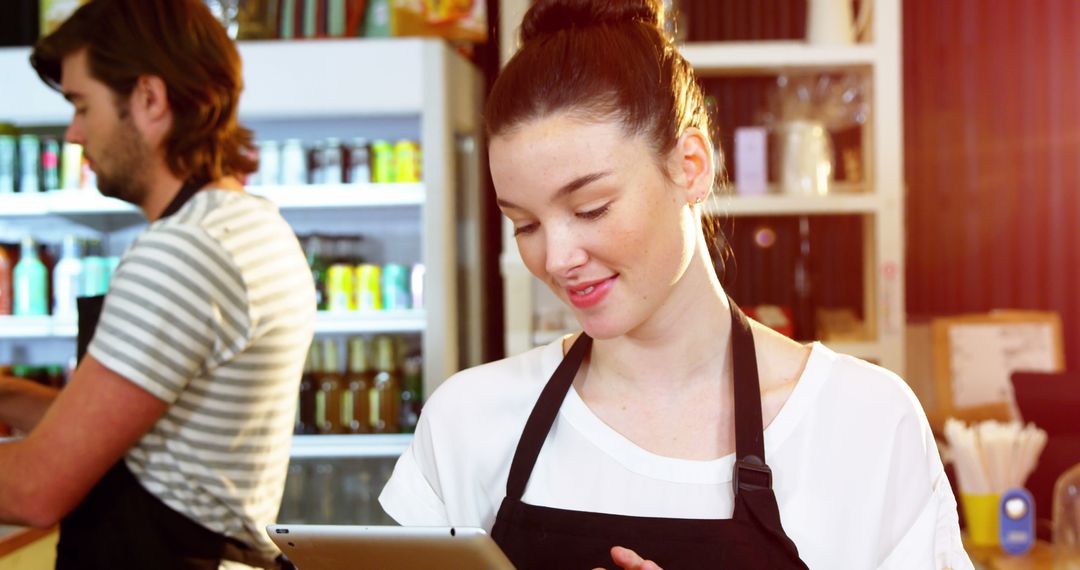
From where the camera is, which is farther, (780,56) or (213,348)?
(780,56)

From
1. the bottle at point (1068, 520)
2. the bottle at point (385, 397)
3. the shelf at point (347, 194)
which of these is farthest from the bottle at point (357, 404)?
the bottle at point (1068, 520)

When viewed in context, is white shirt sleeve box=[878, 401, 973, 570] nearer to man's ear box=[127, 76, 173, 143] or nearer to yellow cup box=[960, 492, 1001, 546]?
man's ear box=[127, 76, 173, 143]

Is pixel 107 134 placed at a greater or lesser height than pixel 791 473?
greater

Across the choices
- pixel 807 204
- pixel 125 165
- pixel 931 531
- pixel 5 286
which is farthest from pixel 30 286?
pixel 931 531

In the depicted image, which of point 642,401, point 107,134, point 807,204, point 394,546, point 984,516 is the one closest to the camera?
point 394,546

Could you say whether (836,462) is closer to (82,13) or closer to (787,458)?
(787,458)

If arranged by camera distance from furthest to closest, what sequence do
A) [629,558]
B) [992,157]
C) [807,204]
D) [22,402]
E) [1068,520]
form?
[992,157]
[807,204]
[1068,520]
[22,402]
[629,558]

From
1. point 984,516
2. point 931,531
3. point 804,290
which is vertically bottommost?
point 984,516

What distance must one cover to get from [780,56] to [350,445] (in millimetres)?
1807

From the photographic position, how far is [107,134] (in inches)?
69.0

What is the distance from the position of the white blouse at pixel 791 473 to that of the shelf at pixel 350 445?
2159mm

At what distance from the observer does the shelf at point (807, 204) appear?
122 inches

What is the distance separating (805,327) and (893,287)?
0.39 m

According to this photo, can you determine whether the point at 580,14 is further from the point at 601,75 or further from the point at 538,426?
the point at 538,426
